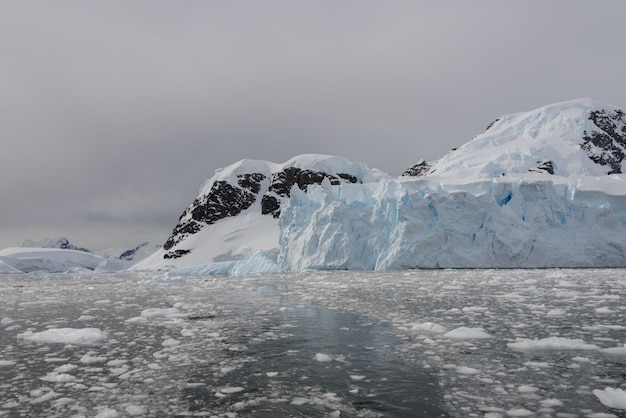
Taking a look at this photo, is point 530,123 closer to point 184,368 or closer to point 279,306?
point 279,306

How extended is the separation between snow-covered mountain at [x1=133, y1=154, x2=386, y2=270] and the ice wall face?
3729cm

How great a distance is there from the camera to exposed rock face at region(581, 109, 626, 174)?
233ft

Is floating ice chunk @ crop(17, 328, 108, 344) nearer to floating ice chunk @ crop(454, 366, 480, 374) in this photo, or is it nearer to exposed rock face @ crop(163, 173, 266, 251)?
floating ice chunk @ crop(454, 366, 480, 374)

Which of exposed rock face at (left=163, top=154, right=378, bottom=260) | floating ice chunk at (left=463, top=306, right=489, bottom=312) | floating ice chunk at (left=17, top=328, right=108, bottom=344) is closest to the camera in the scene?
floating ice chunk at (left=17, top=328, right=108, bottom=344)

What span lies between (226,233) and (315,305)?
76835mm

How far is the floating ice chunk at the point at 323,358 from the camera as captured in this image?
6.12 meters

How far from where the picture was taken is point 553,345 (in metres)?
6.46

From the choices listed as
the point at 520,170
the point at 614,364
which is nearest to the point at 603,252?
the point at 520,170

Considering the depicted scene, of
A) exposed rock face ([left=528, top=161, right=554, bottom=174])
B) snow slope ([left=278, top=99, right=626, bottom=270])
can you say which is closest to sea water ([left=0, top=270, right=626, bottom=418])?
snow slope ([left=278, top=99, right=626, bottom=270])

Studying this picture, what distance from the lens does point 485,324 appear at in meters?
8.68

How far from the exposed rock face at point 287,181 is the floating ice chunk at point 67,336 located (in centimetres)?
7928

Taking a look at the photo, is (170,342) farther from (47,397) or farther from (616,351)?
(616,351)

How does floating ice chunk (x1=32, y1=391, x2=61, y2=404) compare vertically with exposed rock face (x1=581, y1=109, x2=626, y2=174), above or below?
below

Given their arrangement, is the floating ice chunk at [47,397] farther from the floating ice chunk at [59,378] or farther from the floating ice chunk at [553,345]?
the floating ice chunk at [553,345]
